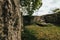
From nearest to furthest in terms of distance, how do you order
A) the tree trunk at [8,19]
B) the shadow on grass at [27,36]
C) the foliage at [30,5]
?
the tree trunk at [8,19] < the shadow on grass at [27,36] < the foliage at [30,5]

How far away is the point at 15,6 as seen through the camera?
14.5ft

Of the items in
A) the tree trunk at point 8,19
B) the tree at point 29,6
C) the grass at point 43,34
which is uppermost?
the tree trunk at point 8,19

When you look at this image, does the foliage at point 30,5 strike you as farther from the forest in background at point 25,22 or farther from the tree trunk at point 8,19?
the tree trunk at point 8,19

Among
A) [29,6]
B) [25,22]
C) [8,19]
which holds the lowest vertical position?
[25,22]

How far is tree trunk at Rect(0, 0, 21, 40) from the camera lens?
156 inches

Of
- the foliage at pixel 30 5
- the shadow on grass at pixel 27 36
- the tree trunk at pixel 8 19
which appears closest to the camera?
the tree trunk at pixel 8 19

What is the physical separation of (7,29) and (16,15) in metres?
0.49

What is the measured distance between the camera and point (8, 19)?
412 cm

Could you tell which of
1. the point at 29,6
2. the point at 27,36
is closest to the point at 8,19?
the point at 27,36

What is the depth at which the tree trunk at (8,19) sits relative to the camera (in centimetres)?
397

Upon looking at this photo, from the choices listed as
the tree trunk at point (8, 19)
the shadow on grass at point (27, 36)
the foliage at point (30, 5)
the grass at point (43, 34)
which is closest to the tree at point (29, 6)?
the foliage at point (30, 5)

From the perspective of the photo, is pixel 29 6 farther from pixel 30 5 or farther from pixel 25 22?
pixel 25 22

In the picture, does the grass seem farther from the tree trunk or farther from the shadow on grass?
the tree trunk

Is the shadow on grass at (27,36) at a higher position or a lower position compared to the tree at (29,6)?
lower
